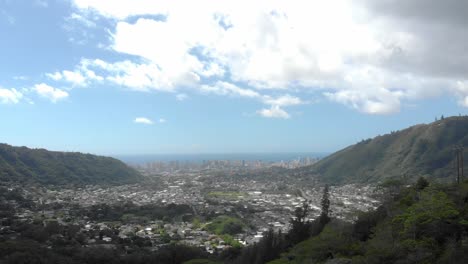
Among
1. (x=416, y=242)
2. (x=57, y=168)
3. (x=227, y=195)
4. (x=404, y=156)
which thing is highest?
(x=404, y=156)

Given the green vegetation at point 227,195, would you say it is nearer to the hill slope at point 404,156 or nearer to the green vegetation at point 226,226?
the green vegetation at point 226,226

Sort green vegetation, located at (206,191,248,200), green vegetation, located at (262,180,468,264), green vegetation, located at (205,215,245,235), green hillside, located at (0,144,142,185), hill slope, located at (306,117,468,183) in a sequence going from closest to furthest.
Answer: green vegetation, located at (262,180,468,264)
green vegetation, located at (205,215,245,235)
green vegetation, located at (206,191,248,200)
green hillside, located at (0,144,142,185)
hill slope, located at (306,117,468,183)

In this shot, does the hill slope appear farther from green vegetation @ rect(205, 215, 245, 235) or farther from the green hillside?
the green hillside

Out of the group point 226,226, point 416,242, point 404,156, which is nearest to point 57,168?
point 226,226

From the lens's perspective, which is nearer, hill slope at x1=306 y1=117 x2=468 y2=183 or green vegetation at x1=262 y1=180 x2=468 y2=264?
green vegetation at x1=262 y1=180 x2=468 y2=264

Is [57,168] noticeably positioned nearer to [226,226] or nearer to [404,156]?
[226,226]

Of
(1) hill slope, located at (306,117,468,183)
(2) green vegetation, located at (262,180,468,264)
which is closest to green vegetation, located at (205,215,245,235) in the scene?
(2) green vegetation, located at (262,180,468,264)

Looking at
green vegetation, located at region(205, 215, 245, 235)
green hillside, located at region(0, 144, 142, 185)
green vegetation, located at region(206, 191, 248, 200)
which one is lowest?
green vegetation, located at region(205, 215, 245, 235)
